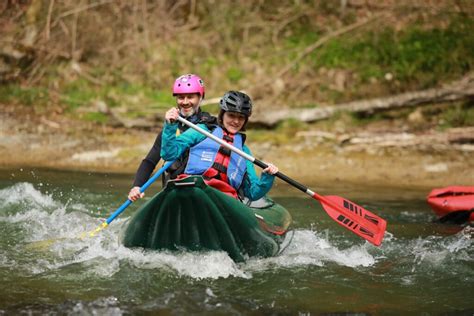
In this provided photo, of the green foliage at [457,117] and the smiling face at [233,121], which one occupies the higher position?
the green foliage at [457,117]

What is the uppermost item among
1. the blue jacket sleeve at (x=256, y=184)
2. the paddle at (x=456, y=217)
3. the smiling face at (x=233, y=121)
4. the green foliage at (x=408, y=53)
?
the green foliage at (x=408, y=53)

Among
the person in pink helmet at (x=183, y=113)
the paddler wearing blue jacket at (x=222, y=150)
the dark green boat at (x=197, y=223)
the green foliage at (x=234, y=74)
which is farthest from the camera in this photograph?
the green foliage at (x=234, y=74)

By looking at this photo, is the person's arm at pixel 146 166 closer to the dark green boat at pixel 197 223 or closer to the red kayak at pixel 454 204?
the dark green boat at pixel 197 223

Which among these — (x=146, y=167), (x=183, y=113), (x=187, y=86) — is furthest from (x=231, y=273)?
(x=187, y=86)

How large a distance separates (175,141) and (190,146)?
0.19 metres

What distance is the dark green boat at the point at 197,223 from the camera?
178 inches

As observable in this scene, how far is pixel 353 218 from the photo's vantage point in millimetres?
5695

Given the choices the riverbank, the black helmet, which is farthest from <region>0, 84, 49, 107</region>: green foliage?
the black helmet

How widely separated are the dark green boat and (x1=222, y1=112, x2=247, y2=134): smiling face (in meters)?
→ 0.68

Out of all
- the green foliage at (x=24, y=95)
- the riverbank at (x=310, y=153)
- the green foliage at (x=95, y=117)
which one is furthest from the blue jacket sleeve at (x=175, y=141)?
the green foliage at (x=24, y=95)

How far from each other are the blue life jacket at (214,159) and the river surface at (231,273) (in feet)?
2.15

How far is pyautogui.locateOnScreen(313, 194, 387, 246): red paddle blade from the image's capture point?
221 inches

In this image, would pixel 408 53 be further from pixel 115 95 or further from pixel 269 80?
pixel 115 95

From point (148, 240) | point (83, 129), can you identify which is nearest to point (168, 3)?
point (83, 129)
